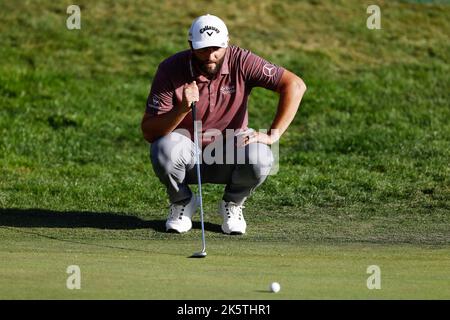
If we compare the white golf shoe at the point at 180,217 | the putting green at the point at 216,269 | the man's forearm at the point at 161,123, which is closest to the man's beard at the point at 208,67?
the man's forearm at the point at 161,123

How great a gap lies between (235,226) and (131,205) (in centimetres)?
178

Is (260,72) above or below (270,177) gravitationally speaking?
below

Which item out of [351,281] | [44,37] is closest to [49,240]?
[351,281]

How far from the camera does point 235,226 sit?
27.7 ft

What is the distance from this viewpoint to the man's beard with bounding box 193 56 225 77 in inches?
320

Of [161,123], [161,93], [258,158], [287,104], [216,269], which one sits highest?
[161,93]

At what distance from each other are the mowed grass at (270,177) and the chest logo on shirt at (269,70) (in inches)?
49.4

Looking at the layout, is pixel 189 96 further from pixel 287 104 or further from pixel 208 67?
pixel 287 104

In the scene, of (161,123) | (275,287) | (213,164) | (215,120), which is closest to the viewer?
(275,287)

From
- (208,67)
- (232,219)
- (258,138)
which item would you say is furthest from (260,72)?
(232,219)

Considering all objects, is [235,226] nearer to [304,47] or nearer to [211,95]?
[211,95]

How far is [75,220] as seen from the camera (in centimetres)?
908

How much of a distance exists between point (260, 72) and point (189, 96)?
75 cm
